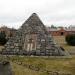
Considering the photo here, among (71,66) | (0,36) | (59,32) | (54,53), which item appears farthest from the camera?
(59,32)

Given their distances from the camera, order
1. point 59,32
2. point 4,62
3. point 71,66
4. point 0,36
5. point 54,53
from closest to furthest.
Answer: point 71,66, point 4,62, point 54,53, point 0,36, point 59,32

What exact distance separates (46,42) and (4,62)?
4.82m

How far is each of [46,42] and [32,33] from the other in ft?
4.96

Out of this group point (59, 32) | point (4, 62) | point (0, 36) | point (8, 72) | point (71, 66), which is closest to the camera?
point (8, 72)

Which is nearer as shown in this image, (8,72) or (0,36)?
(8,72)

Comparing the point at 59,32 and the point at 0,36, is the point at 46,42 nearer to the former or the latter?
the point at 0,36

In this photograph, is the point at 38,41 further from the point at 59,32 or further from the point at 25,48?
the point at 59,32

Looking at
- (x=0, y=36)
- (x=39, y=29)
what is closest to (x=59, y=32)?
(x=0, y=36)

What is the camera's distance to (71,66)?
14.4m

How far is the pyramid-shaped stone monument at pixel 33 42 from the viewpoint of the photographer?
732 inches

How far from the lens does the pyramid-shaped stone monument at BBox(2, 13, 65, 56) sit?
18594mm

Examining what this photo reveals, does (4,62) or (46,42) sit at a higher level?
(46,42)

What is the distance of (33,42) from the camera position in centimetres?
1905

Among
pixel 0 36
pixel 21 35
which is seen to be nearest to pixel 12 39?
pixel 21 35
